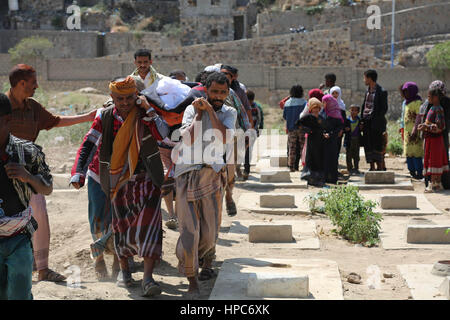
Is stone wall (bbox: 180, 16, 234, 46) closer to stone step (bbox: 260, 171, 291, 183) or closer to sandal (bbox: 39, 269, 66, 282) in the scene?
stone step (bbox: 260, 171, 291, 183)

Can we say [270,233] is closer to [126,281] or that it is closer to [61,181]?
[126,281]

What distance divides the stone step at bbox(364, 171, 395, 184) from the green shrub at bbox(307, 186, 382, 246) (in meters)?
2.67

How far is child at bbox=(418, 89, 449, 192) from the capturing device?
966 centimetres

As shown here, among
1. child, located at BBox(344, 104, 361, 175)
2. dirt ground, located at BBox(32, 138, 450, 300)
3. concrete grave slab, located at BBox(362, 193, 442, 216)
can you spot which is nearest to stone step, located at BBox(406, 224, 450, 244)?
dirt ground, located at BBox(32, 138, 450, 300)

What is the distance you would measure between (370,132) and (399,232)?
13.1ft

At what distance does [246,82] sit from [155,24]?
12902 mm

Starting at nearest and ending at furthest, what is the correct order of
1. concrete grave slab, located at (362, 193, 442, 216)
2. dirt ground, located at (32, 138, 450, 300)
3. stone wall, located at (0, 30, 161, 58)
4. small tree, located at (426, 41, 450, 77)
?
dirt ground, located at (32, 138, 450, 300) < concrete grave slab, located at (362, 193, 442, 216) < small tree, located at (426, 41, 450, 77) < stone wall, located at (0, 30, 161, 58)

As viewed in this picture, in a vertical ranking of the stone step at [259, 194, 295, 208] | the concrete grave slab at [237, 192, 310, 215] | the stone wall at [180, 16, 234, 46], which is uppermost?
the stone wall at [180, 16, 234, 46]

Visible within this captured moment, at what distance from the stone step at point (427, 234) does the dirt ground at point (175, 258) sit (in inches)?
12.4

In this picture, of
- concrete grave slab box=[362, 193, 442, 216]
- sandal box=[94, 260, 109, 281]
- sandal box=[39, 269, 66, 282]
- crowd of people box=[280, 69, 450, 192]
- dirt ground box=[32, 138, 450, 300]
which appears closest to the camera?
dirt ground box=[32, 138, 450, 300]

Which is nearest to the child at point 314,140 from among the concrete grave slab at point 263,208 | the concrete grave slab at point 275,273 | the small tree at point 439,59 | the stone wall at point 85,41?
the concrete grave slab at point 263,208

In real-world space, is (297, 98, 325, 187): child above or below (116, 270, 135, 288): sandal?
above

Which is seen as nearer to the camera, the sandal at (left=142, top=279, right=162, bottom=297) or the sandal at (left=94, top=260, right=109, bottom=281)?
the sandal at (left=142, top=279, right=162, bottom=297)
